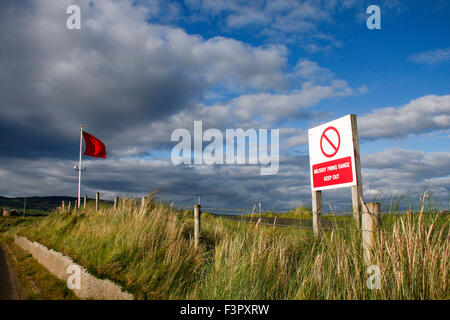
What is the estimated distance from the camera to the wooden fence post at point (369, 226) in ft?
15.3

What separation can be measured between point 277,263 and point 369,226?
5.41ft

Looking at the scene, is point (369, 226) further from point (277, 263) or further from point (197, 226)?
point (197, 226)

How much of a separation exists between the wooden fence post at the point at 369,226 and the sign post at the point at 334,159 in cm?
158

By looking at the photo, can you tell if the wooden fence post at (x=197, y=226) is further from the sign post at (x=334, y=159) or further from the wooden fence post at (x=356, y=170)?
the wooden fence post at (x=356, y=170)

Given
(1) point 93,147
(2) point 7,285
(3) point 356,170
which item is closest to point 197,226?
(3) point 356,170

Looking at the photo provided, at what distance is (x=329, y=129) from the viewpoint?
8.01m

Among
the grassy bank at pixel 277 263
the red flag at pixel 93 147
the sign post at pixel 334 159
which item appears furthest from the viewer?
the red flag at pixel 93 147

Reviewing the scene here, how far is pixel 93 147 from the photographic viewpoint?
67.3 feet

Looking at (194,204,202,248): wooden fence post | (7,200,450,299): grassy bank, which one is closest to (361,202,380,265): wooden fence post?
(7,200,450,299): grassy bank

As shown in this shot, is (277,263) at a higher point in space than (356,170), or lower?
lower

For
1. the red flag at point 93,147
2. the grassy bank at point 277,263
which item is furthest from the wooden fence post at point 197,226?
the red flag at point 93,147

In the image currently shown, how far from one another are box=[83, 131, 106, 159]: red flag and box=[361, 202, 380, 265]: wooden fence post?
18772 millimetres

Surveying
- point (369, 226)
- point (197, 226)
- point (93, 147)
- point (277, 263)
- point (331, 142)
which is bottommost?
point (277, 263)
